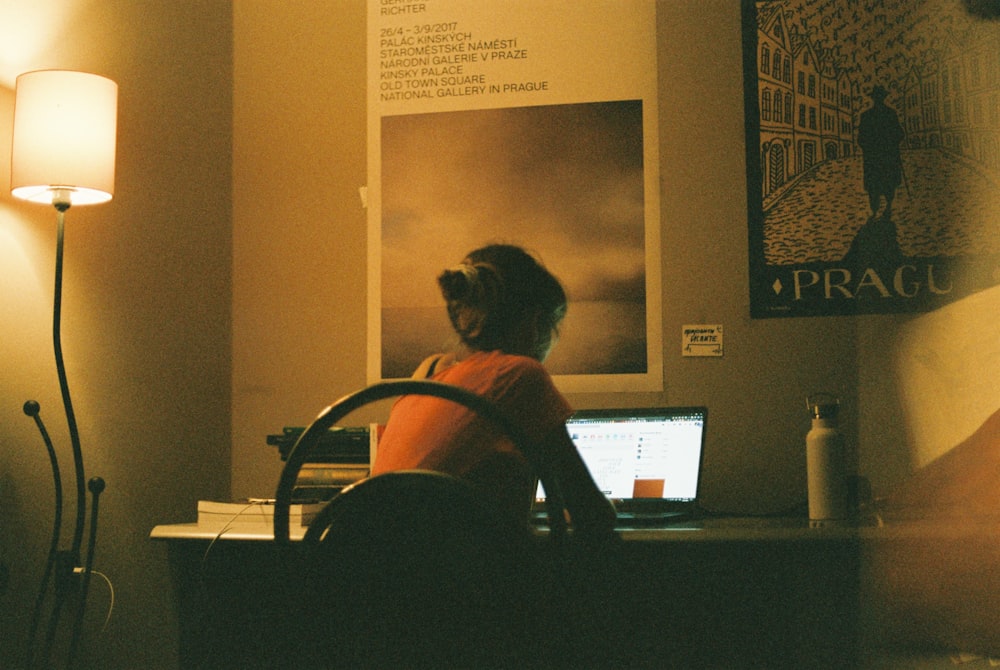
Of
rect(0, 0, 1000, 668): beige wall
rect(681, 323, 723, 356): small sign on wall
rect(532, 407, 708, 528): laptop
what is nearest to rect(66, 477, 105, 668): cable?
rect(0, 0, 1000, 668): beige wall

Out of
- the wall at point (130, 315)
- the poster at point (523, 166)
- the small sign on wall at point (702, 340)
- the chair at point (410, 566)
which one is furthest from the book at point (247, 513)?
the chair at point (410, 566)

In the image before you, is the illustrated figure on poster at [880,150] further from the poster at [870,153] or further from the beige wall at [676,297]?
the beige wall at [676,297]

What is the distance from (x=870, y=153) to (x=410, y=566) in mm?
1996

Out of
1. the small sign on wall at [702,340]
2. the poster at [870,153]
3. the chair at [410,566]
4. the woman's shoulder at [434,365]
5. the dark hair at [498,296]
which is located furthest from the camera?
the small sign on wall at [702,340]

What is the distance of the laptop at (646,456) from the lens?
1.93 m

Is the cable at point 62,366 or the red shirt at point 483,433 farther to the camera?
the cable at point 62,366

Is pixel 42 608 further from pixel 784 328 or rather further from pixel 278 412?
pixel 784 328

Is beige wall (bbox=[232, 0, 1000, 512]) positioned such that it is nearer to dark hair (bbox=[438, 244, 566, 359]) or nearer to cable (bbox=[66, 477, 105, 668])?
cable (bbox=[66, 477, 105, 668])

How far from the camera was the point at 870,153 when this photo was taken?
2.14 m

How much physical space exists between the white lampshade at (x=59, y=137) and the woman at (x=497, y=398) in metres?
0.86

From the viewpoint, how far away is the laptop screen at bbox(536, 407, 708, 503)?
1.93 metres

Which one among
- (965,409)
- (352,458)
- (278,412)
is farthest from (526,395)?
(278,412)

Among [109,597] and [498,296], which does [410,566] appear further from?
[109,597]

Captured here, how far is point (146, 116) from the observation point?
2.10 metres
